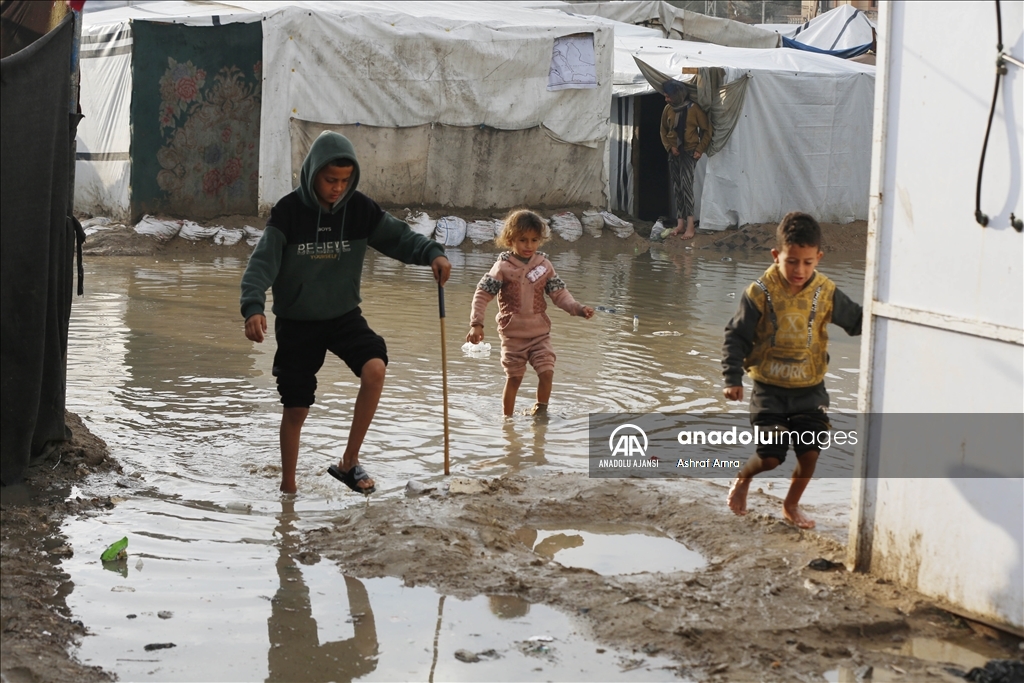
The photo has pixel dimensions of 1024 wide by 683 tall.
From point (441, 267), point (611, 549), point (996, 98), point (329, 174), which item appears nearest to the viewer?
point (996, 98)

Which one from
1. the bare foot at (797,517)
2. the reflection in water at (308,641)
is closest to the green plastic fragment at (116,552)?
the reflection in water at (308,641)

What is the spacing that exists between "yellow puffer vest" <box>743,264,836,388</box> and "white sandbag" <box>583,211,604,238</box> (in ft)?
39.7

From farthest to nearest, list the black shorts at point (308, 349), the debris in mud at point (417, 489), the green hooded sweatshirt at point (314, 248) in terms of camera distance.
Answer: the debris in mud at point (417, 489)
the black shorts at point (308, 349)
the green hooded sweatshirt at point (314, 248)

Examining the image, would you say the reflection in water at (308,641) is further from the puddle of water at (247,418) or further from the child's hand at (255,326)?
the child's hand at (255,326)

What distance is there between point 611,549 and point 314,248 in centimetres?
182

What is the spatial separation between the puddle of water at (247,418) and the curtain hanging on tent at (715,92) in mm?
5022

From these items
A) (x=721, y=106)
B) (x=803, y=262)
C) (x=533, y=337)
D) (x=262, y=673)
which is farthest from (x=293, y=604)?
(x=721, y=106)

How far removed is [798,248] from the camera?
442 cm

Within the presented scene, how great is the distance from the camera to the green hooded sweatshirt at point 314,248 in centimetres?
469

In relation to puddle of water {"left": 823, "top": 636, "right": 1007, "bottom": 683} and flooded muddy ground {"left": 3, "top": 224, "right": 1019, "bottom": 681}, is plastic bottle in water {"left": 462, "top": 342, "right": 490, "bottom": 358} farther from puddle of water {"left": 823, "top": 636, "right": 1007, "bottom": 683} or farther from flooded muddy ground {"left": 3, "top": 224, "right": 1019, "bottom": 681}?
puddle of water {"left": 823, "top": 636, "right": 1007, "bottom": 683}

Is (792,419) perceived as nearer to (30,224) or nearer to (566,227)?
(30,224)

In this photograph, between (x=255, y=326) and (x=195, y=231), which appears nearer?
(x=255, y=326)

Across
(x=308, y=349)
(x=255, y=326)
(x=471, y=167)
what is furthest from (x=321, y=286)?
(x=471, y=167)

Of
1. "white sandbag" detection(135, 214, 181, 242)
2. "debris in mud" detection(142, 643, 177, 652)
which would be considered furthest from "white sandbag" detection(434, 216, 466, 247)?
"debris in mud" detection(142, 643, 177, 652)
